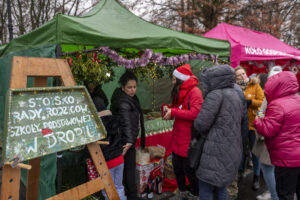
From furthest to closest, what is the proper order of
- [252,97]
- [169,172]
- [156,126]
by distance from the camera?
[156,126] < [252,97] < [169,172]

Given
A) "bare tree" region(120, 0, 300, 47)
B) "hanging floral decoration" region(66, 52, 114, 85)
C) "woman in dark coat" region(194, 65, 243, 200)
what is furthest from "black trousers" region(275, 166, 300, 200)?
"bare tree" region(120, 0, 300, 47)

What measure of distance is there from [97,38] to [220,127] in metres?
1.60

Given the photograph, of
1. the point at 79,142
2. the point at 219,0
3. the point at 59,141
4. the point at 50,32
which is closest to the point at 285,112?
the point at 79,142

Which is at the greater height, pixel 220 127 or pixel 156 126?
pixel 220 127

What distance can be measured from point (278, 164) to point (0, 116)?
458 centimetres

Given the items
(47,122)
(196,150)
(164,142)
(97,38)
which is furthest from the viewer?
(164,142)

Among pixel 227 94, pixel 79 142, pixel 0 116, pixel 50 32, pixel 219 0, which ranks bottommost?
pixel 0 116

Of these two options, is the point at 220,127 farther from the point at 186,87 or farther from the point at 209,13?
the point at 209,13

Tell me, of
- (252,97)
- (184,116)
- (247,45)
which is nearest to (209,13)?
(247,45)

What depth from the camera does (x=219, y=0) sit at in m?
10.2

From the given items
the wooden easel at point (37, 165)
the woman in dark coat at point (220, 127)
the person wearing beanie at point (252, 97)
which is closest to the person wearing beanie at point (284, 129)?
the woman in dark coat at point (220, 127)

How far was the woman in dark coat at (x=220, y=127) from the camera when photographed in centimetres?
201

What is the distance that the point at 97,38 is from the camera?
2.35 m

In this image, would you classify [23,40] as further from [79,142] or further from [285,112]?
[285,112]
